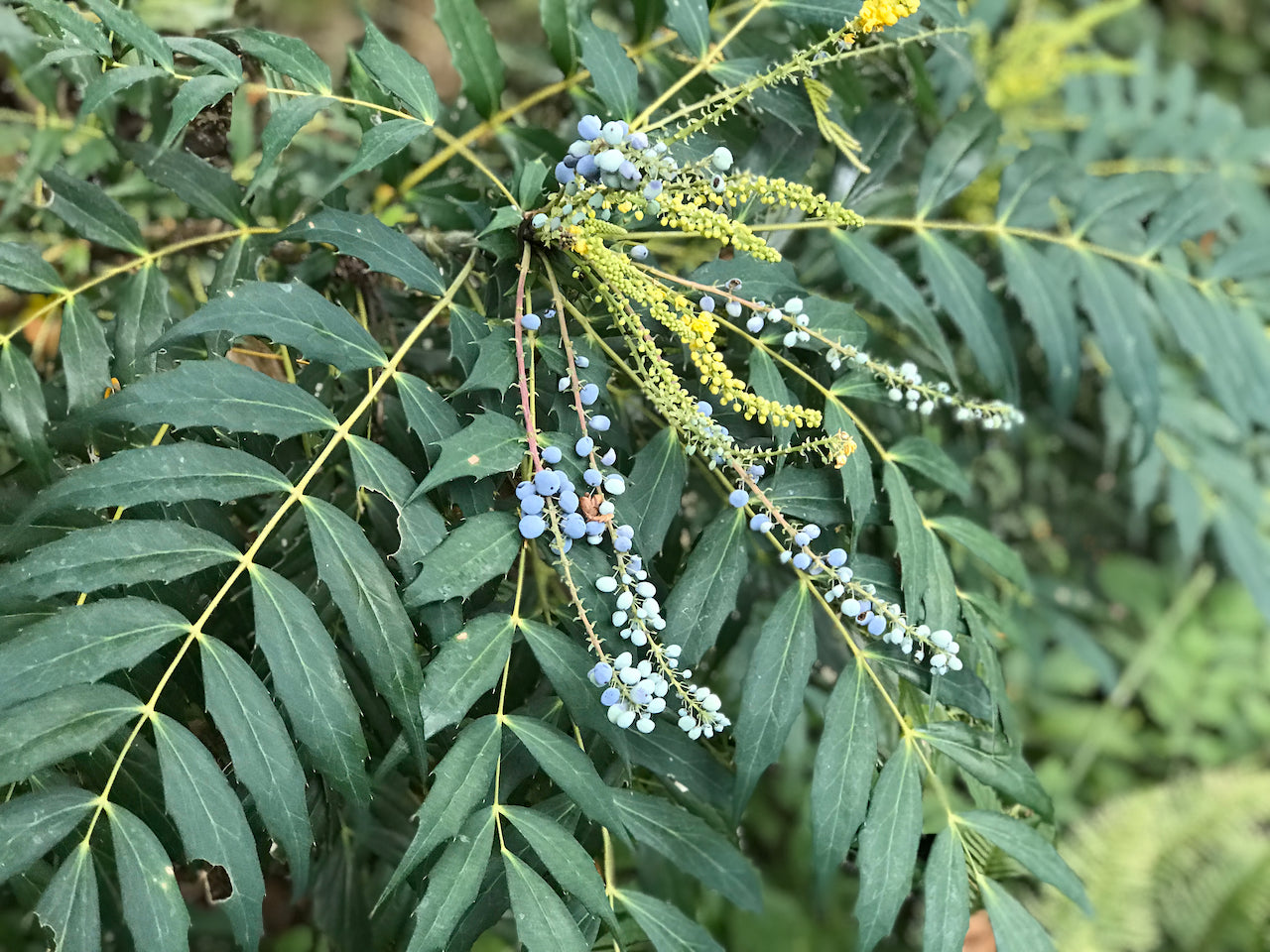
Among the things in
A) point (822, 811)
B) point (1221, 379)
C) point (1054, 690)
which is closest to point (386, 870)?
point (822, 811)

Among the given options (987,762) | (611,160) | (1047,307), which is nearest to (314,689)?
(611,160)

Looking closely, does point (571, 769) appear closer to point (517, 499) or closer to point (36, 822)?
point (517, 499)

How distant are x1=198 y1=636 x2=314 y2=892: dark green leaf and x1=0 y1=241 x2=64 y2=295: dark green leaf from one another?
13.8 inches

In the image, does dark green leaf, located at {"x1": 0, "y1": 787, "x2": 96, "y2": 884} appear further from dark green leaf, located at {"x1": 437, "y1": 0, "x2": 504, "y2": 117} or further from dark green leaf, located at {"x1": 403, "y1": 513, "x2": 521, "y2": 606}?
dark green leaf, located at {"x1": 437, "y1": 0, "x2": 504, "y2": 117}

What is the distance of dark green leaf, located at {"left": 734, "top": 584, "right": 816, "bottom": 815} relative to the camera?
0.64m

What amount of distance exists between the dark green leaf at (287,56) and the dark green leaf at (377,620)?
12.9 inches

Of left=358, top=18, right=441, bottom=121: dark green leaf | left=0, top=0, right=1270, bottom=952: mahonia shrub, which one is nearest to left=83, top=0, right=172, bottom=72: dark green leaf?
left=0, top=0, right=1270, bottom=952: mahonia shrub

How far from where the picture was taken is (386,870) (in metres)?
0.92

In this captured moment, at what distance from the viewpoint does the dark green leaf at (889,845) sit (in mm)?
617

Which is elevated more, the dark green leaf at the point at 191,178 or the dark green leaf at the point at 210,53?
the dark green leaf at the point at 210,53

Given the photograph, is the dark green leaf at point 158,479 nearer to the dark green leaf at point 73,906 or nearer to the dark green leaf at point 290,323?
the dark green leaf at point 290,323

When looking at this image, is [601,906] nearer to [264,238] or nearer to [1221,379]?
[264,238]

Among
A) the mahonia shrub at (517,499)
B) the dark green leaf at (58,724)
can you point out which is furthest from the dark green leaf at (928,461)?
the dark green leaf at (58,724)

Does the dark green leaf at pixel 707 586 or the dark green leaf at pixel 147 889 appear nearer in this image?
the dark green leaf at pixel 147 889
